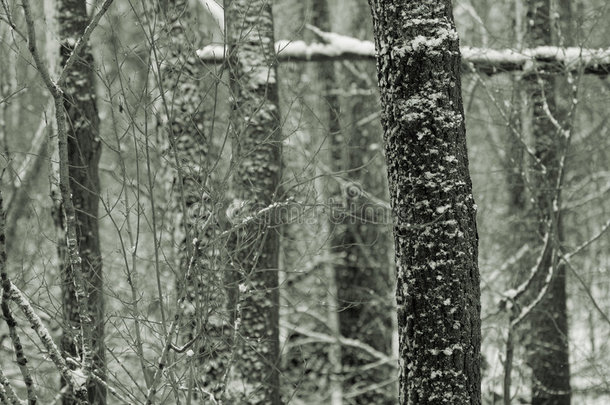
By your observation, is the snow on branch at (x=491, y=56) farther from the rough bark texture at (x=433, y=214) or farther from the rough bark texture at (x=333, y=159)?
the rough bark texture at (x=333, y=159)

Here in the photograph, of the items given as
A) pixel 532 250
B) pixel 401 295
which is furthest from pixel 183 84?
pixel 532 250

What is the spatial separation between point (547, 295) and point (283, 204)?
4.84 meters

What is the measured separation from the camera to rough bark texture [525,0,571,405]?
8484mm

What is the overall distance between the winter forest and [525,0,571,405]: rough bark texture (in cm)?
4

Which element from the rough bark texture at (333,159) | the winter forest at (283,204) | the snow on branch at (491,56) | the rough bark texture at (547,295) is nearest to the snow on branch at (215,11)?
the winter forest at (283,204)

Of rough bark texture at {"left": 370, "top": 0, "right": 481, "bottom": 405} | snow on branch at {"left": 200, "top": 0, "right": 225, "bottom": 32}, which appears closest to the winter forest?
rough bark texture at {"left": 370, "top": 0, "right": 481, "bottom": 405}

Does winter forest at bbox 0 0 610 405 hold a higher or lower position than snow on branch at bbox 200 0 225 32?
lower

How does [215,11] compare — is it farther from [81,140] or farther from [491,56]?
[491,56]

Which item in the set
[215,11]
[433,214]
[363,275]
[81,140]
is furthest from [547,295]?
[81,140]

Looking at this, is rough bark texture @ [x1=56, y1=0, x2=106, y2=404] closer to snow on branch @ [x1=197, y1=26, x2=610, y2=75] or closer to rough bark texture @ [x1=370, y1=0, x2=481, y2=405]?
snow on branch @ [x1=197, y1=26, x2=610, y2=75]

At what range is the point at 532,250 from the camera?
9039 millimetres

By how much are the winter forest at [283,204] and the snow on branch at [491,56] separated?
3cm

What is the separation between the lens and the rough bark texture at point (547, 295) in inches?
334

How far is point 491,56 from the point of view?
293 inches
